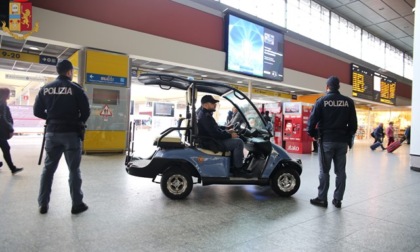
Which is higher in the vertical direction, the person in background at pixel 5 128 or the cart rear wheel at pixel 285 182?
the person in background at pixel 5 128

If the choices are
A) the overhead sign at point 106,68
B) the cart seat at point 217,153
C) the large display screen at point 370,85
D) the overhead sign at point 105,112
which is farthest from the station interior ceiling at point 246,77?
the cart seat at point 217,153

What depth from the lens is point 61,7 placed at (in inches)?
268

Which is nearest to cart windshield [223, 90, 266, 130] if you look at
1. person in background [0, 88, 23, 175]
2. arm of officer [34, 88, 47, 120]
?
arm of officer [34, 88, 47, 120]

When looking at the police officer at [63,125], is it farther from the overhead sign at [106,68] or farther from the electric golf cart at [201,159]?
the overhead sign at [106,68]

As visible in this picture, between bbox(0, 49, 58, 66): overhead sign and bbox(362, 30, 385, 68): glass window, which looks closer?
bbox(0, 49, 58, 66): overhead sign

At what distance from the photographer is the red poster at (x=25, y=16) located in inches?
245

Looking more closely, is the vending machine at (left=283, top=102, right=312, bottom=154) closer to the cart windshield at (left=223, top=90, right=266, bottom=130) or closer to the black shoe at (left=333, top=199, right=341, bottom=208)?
the cart windshield at (left=223, top=90, right=266, bottom=130)

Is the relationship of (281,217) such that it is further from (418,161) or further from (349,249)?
(418,161)

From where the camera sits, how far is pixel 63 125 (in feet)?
9.78

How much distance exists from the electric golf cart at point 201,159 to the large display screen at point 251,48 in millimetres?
5841

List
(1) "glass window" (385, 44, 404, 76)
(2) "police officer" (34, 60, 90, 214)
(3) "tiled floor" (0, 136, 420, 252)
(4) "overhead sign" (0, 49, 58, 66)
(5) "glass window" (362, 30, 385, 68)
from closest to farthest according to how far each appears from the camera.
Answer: (3) "tiled floor" (0, 136, 420, 252) < (2) "police officer" (34, 60, 90, 214) < (4) "overhead sign" (0, 49, 58, 66) < (5) "glass window" (362, 30, 385, 68) < (1) "glass window" (385, 44, 404, 76)

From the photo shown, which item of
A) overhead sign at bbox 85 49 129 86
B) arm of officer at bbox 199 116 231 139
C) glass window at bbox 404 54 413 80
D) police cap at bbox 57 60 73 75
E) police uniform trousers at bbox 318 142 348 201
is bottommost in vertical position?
police uniform trousers at bbox 318 142 348 201

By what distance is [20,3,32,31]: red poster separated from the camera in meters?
6.23

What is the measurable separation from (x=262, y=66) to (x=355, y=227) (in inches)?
329
